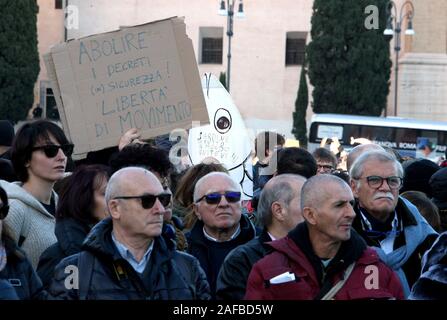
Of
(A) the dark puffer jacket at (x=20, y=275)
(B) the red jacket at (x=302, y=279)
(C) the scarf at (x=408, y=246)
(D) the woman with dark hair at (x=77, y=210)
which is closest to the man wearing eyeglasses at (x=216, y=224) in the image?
(D) the woman with dark hair at (x=77, y=210)

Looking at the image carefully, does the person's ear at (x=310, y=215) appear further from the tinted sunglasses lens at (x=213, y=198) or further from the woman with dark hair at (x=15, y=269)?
the woman with dark hair at (x=15, y=269)

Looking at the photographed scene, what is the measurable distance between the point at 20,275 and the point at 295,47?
4349 centimetres

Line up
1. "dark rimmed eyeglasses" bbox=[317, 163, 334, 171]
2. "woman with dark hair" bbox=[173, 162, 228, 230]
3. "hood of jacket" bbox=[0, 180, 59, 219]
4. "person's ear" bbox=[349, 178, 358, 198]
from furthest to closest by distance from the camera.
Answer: "dark rimmed eyeglasses" bbox=[317, 163, 334, 171] → "woman with dark hair" bbox=[173, 162, 228, 230] → "person's ear" bbox=[349, 178, 358, 198] → "hood of jacket" bbox=[0, 180, 59, 219]

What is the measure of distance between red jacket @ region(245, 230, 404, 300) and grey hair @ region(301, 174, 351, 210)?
239 millimetres

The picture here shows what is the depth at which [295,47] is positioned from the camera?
4847cm

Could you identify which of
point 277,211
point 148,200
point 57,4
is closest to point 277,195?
point 277,211

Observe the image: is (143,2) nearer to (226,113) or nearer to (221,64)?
(221,64)

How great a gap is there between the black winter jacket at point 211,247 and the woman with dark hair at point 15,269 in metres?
1.42

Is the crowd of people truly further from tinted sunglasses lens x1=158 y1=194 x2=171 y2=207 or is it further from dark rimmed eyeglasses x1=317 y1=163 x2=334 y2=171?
dark rimmed eyeglasses x1=317 y1=163 x2=334 y2=171

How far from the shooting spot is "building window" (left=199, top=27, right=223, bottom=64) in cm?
4872

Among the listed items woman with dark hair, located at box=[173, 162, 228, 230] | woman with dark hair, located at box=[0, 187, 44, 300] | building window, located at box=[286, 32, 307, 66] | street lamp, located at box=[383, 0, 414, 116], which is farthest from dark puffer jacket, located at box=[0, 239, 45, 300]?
building window, located at box=[286, 32, 307, 66]

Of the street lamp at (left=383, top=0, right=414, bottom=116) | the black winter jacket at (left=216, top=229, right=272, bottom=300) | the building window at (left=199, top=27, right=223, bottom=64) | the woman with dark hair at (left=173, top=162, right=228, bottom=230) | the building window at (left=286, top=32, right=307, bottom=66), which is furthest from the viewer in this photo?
the building window at (left=199, top=27, right=223, bottom=64)

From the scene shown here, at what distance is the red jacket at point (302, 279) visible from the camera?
17.7ft

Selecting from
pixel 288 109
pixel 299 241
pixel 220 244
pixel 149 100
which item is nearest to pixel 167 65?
pixel 149 100
